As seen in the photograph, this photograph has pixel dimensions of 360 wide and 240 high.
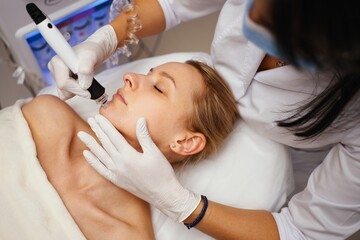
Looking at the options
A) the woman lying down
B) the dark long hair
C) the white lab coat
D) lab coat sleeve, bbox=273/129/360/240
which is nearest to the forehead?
the woman lying down

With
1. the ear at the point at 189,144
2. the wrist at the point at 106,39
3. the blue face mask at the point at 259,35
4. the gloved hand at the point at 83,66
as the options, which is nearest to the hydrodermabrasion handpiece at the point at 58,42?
the gloved hand at the point at 83,66

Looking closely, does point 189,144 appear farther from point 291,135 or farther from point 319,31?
point 319,31

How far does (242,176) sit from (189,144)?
25 cm

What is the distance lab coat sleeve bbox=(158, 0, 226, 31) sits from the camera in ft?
4.51

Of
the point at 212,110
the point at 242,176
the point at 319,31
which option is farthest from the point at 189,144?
the point at 319,31

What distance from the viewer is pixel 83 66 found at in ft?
3.57

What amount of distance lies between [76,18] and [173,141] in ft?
2.55

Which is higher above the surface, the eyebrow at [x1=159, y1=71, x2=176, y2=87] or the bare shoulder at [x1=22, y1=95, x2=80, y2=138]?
the eyebrow at [x1=159, y1=71, x2=176, y2=87]

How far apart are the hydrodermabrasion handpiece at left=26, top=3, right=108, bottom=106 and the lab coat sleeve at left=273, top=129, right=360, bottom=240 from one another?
688mm

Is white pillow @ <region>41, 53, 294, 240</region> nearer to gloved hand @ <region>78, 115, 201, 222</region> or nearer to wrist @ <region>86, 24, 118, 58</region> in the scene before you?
gloved hand @ <region>78, 115, 201, 222</region>

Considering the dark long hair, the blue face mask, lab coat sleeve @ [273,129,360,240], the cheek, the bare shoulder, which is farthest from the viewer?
the bare shoulder

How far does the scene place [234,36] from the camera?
1.19 meters

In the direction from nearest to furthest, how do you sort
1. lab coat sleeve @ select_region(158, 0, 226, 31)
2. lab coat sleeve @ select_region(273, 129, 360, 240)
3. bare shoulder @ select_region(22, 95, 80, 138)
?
lab coat sleeve @ select_region(273, 129, 360, 240) → bare shoulder @ select_region(22, 95, 80, 138) → lab coat sleeve @ select_region(158, 0, 226, 31)

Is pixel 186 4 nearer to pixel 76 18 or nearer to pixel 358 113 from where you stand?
pixel 76 18
